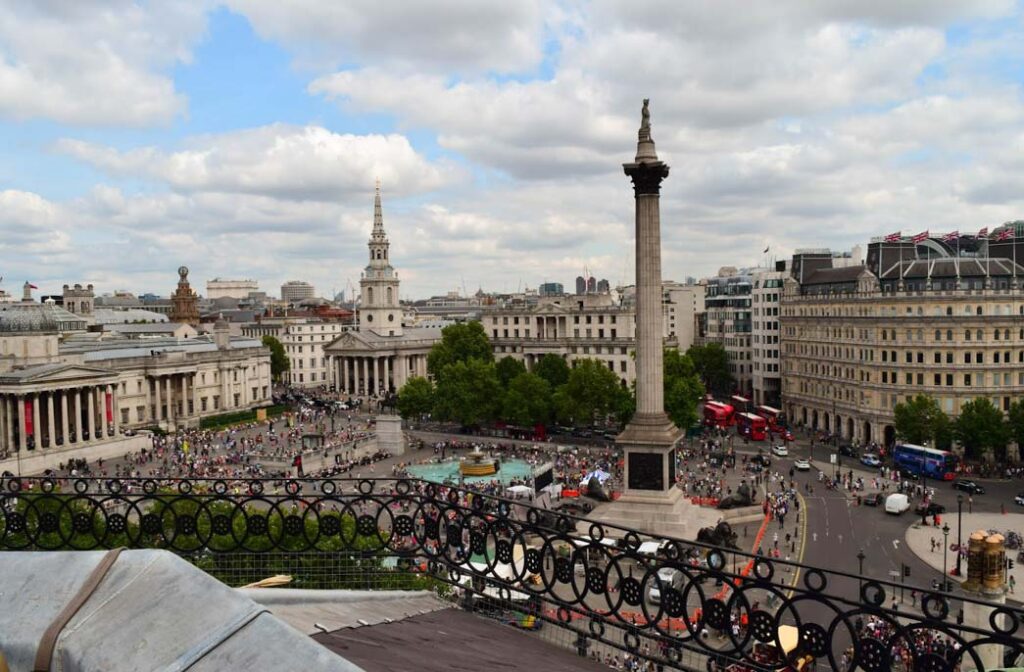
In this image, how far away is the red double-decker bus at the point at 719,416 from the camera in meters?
74.9

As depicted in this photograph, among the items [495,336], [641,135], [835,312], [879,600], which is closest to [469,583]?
[879,600]

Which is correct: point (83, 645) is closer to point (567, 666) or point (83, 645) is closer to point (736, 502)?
point (567, 666)

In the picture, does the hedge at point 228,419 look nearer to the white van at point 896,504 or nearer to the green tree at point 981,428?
the white van at point 896,504

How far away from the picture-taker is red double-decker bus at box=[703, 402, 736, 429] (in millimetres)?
74875

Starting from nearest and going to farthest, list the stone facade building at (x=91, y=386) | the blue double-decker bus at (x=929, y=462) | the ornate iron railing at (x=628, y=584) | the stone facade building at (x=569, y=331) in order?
the ornate iron railing at (x=628, y=584)
the blue double-decker bus at (x=929, y=462)
the stone facade building at (x=91, y=386)
the stone facade building at (x=569, y=331)

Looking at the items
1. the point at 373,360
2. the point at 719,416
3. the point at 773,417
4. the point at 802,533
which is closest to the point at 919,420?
the point at 719,416

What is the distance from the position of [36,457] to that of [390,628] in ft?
193

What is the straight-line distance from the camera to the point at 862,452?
2518 inches

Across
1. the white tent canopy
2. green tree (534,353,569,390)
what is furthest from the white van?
green tree (534,353,569,390)

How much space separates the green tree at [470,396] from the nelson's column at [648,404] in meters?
32.7

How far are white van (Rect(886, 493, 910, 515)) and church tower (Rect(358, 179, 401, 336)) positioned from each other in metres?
75.0

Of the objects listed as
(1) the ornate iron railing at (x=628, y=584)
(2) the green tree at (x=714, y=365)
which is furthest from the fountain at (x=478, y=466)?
(2) the green tree at (x=714, y=365)

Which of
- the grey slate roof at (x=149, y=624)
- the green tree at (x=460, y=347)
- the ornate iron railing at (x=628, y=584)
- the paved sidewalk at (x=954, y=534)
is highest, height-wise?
the grey slate roof at (x=149, y=624)

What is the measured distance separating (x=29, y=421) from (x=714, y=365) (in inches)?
2788
